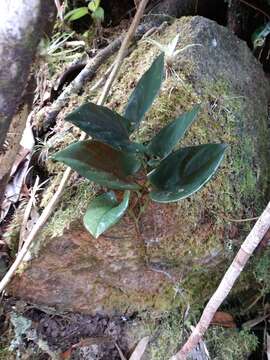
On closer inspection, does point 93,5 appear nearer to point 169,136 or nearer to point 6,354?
point 169,136

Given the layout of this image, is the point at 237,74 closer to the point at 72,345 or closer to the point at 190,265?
the point at 190,265

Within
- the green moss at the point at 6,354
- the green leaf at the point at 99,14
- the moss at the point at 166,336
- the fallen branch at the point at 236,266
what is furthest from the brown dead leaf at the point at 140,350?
the green leaf at the point at 99,14

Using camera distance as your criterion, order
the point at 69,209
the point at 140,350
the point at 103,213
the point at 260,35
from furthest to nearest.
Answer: the point at 260,35 → the point at 140,350 → the point at 69,209 → the point at 103,213

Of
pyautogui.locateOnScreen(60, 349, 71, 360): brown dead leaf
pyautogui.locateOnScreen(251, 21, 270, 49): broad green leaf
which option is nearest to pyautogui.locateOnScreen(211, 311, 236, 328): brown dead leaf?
pyautogui.locateOnScreen(60, 349, 71, 360): brown dead leaf

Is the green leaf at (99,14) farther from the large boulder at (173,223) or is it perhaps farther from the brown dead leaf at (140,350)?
the brown dead leaf at (140,350)

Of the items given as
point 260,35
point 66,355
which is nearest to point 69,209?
point 66,355

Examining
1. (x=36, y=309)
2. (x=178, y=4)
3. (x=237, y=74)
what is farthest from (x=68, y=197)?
(x=178, y=4)
